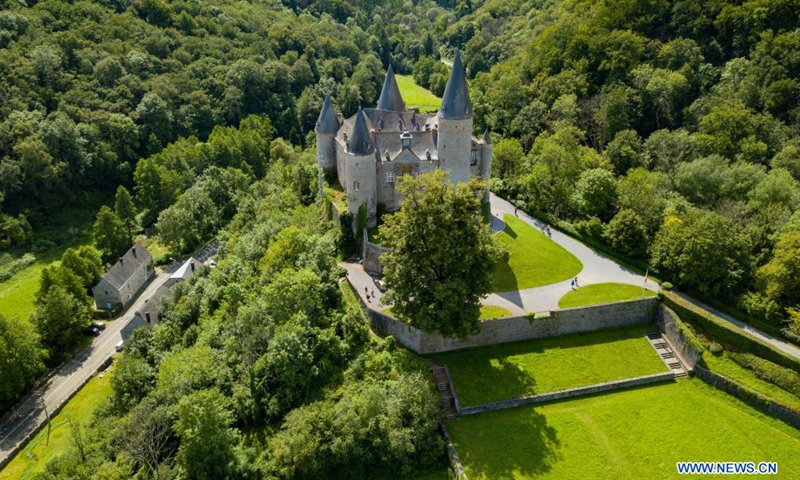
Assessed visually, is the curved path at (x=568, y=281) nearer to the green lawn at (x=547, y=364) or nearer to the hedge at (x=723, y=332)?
the hedge at (x=723, y=332)

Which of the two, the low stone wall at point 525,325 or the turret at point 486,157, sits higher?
the turret at point 486,157

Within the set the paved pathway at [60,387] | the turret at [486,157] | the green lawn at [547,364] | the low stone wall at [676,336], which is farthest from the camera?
the turret at [486,157]

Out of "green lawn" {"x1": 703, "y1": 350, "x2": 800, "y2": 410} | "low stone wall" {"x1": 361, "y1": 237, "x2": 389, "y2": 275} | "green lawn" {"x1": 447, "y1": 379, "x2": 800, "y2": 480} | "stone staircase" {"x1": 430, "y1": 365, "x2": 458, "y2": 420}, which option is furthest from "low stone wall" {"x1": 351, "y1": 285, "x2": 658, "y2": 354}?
"green lawn" {"x1": 447, "y1": 379, "x2": 800, "y2": 480}

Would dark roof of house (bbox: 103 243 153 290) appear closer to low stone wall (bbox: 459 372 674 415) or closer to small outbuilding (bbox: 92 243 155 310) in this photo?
small outbuilding (bbox: 92 243 155 310)

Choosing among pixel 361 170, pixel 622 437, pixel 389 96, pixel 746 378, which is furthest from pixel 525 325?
pixel 389 96

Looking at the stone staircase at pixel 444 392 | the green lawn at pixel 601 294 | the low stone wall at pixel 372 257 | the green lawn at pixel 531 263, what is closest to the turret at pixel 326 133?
the low stone wall at pixel 372 257

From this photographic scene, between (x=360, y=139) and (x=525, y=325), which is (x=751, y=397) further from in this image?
(x=360, y=139)

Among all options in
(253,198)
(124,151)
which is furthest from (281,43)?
(253,198)
